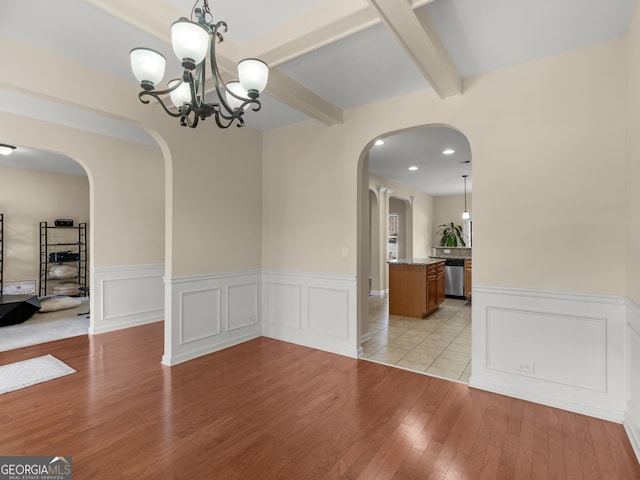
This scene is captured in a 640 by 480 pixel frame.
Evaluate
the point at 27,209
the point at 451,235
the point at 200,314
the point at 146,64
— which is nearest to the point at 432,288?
the point at 200,314

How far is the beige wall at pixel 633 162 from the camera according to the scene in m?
2.10

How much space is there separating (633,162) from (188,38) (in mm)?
2823

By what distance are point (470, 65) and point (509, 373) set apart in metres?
2.61

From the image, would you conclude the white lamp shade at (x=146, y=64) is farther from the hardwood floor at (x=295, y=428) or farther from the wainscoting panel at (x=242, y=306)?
the wainscoting panel at (x=242, y=306)

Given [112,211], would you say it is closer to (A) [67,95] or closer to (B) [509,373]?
(A) [67,95]

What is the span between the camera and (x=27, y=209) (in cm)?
699

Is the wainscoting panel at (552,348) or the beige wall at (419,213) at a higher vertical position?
the beige wall at (419,213)

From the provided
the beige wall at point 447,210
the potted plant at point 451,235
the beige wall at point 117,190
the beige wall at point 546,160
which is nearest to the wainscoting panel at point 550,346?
the beige wall at point 546,160

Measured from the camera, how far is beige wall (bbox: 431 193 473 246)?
10.7m

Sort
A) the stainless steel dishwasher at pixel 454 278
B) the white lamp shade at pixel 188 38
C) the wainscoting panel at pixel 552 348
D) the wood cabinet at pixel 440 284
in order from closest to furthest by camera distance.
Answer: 1. the white lamp shade at pixel 188 38
2. the wainscoting panel at pixel 552 348
3. the wood cabinet at pixel 440 284
4. the stainless steel dishwasher at pixel 454 278

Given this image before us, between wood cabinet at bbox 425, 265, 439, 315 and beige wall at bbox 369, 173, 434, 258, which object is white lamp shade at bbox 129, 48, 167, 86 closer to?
wood cabinet at bbox 425, 265, 439, 315

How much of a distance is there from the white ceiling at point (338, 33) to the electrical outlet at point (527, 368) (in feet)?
8.05

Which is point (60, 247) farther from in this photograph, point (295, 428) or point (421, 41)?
point (421, 41)

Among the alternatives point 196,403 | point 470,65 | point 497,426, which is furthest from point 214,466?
point 470,65
